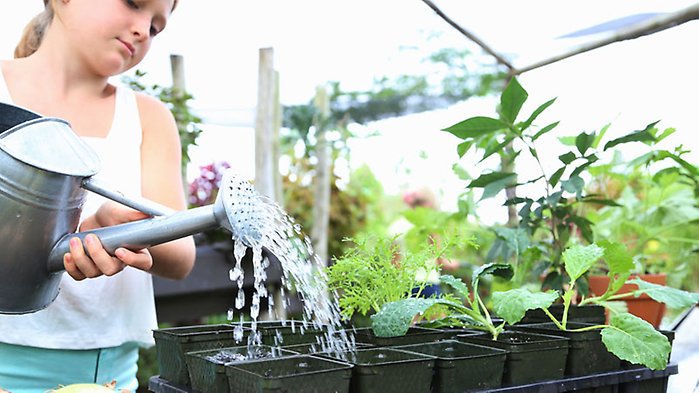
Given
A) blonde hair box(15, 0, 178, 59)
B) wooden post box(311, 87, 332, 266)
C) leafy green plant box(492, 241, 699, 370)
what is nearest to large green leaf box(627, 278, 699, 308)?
leafy green plant box(492, 241, 699, 370)

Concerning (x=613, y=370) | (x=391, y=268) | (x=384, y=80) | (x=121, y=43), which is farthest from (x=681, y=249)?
(x=384, y=80)

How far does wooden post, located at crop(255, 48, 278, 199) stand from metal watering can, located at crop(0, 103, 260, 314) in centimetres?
222

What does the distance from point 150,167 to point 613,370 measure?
33.0 inches

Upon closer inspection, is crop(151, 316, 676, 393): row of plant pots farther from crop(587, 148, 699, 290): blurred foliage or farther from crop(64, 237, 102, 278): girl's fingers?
crop(587, 148, 699, 290): blurred foliage

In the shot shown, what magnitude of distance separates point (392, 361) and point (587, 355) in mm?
309

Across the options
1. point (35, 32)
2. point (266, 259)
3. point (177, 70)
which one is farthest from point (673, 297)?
point (177, 70)

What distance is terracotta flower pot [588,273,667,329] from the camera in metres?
1.39

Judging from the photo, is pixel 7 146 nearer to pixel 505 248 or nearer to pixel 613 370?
pixel 613 370

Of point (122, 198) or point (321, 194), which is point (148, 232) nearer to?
point (122, 198)

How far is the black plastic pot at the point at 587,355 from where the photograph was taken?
3.03ft

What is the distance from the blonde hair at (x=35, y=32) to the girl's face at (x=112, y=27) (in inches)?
5.1

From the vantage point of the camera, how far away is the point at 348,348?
2.96ft

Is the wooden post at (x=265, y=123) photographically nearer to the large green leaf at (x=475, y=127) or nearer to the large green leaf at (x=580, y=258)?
the large green leaf at (x=475, y=127)

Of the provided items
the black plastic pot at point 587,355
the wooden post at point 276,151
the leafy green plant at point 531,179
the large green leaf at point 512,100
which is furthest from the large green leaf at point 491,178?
the wooden post at point 276,151
